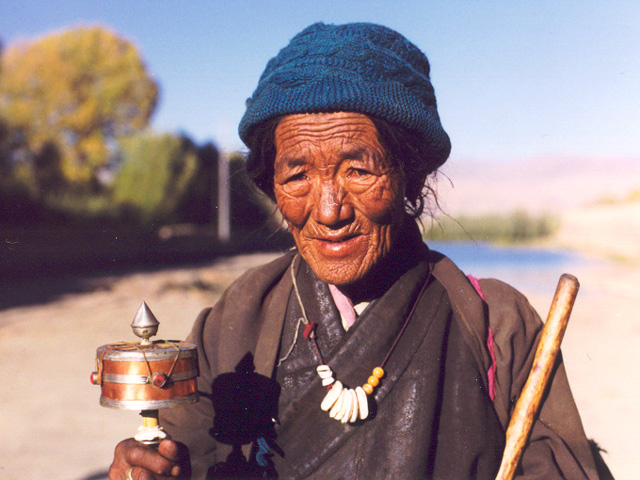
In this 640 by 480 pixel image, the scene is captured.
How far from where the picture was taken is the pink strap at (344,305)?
2.13 m

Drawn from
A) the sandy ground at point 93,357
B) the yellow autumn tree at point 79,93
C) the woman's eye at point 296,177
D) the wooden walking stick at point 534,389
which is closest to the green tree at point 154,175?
the yellow autumn tree at point 79,93

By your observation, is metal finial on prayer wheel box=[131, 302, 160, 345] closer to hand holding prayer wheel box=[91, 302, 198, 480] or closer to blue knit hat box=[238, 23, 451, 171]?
hand holding prayer wheel box=[91, 302, 198, 480]

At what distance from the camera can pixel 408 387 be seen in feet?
6.53

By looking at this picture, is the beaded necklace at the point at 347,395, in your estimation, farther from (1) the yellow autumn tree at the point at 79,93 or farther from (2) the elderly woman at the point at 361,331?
(1) the yellow autumn tree at the point at 79,93

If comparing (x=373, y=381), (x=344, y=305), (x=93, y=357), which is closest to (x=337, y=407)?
(x=373, y=381)

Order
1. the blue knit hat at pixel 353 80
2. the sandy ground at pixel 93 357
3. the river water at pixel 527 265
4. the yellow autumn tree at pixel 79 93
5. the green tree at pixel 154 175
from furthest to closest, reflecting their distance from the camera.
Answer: the yellow autumn tree at pixel 79 93, the green tree at pixel 154 175, the river water at pixel 527 265, the sandy ground at pixel 93 357, the blue knit hat at pixel 353 80

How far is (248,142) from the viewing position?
223cm

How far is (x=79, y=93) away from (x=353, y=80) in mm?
36862

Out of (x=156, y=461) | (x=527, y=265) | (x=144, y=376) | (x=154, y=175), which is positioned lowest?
(x=527, y=265)

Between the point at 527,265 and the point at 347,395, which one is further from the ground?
the point at 347,395

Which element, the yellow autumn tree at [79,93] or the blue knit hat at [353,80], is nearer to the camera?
the blue knit hat at [353,80]

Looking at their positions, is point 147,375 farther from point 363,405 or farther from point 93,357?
point 93,357

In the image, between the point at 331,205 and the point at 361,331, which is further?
the point at 361,331

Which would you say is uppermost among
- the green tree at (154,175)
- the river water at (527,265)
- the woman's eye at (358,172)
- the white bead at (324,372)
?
the woman's eye at (358,172)
